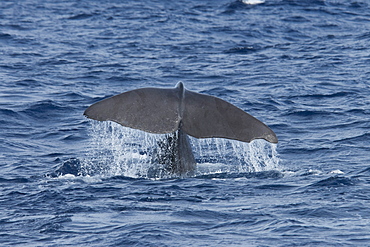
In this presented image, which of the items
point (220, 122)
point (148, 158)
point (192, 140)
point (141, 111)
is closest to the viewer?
point (141, 111)

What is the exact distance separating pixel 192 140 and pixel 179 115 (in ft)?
12.0

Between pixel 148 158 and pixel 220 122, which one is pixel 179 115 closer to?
pixel 220 122

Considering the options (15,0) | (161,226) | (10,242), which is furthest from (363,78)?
(15,0)

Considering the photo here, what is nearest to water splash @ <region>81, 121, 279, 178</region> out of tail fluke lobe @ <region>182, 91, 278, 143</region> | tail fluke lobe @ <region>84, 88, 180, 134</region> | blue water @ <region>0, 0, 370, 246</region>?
blue water @ <region>0, 0, 370, 246</region>

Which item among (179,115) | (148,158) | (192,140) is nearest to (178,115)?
(179,115)

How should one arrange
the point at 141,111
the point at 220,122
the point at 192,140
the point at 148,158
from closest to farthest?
the point at 141,111 < the point at 220,122 < the point at 148,158 < the point at 192,140

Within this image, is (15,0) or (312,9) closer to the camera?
(312,9)

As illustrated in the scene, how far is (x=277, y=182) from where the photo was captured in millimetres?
10125

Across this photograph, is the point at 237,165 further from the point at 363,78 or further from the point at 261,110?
the point at 363,78

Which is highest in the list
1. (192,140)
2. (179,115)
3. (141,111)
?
(141,111)

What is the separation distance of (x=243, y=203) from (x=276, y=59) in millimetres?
13009

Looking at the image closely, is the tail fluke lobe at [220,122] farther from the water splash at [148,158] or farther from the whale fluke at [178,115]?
the water splash at [148,158]

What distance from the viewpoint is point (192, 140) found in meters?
12.9

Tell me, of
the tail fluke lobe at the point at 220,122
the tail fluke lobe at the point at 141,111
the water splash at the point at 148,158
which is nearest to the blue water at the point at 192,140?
the water splash at the point at 148,158
